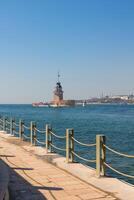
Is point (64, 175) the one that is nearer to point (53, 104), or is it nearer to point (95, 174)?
point (95, 174)

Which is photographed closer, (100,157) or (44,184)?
(44,184)

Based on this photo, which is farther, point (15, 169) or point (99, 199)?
point (15, 169)

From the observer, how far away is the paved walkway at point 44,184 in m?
8.47

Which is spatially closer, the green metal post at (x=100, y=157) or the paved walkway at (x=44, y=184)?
the paved walkway at (x=44, y=184)

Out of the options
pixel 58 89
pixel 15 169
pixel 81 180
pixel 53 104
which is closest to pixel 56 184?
pixel 81 180

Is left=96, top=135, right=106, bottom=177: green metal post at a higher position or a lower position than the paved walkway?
A: higher

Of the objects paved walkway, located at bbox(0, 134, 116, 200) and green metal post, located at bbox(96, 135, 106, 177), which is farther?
green metal post, located at bbox(96, 135, 106, 177)

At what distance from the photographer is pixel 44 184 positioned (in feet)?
31.7

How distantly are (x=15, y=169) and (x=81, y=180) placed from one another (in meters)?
2.50

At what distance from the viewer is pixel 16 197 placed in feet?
27.6

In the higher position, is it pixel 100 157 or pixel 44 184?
pixel 100 157

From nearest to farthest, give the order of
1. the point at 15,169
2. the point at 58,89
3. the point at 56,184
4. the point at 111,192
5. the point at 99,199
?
the point at 99,199
the point at 111,192
the point at 56,184
the point at 15,169
the point at 58,89

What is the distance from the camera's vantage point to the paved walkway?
847cm

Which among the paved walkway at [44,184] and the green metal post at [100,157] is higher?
the green metal post at [100,157]
